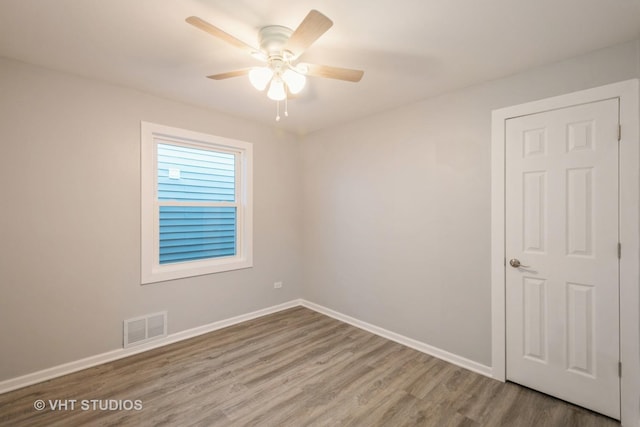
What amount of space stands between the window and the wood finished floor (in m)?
0.89

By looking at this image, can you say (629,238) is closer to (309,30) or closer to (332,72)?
(332,72)

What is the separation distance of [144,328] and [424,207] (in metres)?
3.01

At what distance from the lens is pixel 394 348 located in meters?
2.85

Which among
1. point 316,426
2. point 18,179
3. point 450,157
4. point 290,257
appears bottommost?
point 316,426

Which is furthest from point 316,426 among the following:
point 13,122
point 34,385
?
point 13,122

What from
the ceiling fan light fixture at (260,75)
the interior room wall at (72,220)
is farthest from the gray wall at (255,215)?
the ceiling fan light fixture at (260,75)

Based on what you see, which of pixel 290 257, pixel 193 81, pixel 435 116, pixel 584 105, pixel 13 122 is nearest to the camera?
pixel 584 105

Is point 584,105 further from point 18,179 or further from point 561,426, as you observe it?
point 18,179

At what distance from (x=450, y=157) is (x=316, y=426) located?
2411 mm

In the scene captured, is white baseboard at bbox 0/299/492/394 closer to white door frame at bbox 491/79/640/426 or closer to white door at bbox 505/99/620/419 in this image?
white door at bbox 505/99/620/419

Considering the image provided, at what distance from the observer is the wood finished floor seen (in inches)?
73.6

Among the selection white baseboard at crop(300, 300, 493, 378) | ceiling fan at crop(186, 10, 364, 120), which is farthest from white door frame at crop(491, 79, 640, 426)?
ceiling fan at crop(186, 10, 364, 120)

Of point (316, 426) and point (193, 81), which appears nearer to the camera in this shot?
point (316, 426)

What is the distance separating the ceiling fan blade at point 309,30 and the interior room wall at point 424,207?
1668 millimetres
